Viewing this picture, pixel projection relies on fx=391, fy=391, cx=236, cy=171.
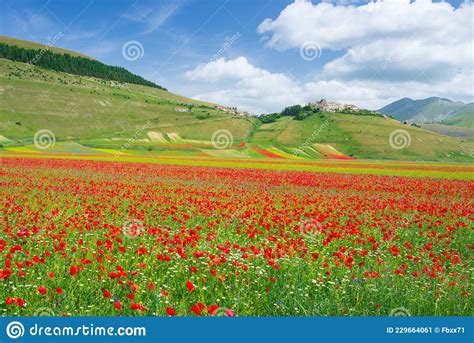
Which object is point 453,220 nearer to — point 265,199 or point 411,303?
point 265,199

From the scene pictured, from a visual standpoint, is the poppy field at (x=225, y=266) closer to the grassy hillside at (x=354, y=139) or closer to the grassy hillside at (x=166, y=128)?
the grassy hillside at (x=166, y=128)

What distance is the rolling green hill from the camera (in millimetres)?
122188

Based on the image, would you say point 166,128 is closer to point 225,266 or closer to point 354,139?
point 354,139

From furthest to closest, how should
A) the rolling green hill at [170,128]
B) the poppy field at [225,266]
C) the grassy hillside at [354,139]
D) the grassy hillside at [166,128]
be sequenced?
the grassy hillside at [354,139], the rolling green hill at [170,128], the grassy hillside at [166,128], the poppy field at [225,266]

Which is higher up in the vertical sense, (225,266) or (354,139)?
(354,139)

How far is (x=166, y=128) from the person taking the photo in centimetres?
14875

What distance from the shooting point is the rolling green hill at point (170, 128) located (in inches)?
4811

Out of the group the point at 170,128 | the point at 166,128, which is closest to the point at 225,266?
the point at 166,128

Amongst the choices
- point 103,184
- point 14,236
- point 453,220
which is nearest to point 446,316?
point 14,236

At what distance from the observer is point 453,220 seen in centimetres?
1359

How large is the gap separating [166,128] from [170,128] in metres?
1.82

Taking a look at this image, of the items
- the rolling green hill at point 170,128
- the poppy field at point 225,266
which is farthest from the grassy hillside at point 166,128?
the poppy field at point 225,266

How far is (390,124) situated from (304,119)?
38.0 meters

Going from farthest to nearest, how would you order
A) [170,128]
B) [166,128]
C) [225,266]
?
[170,128], [166,128], [225,266]
